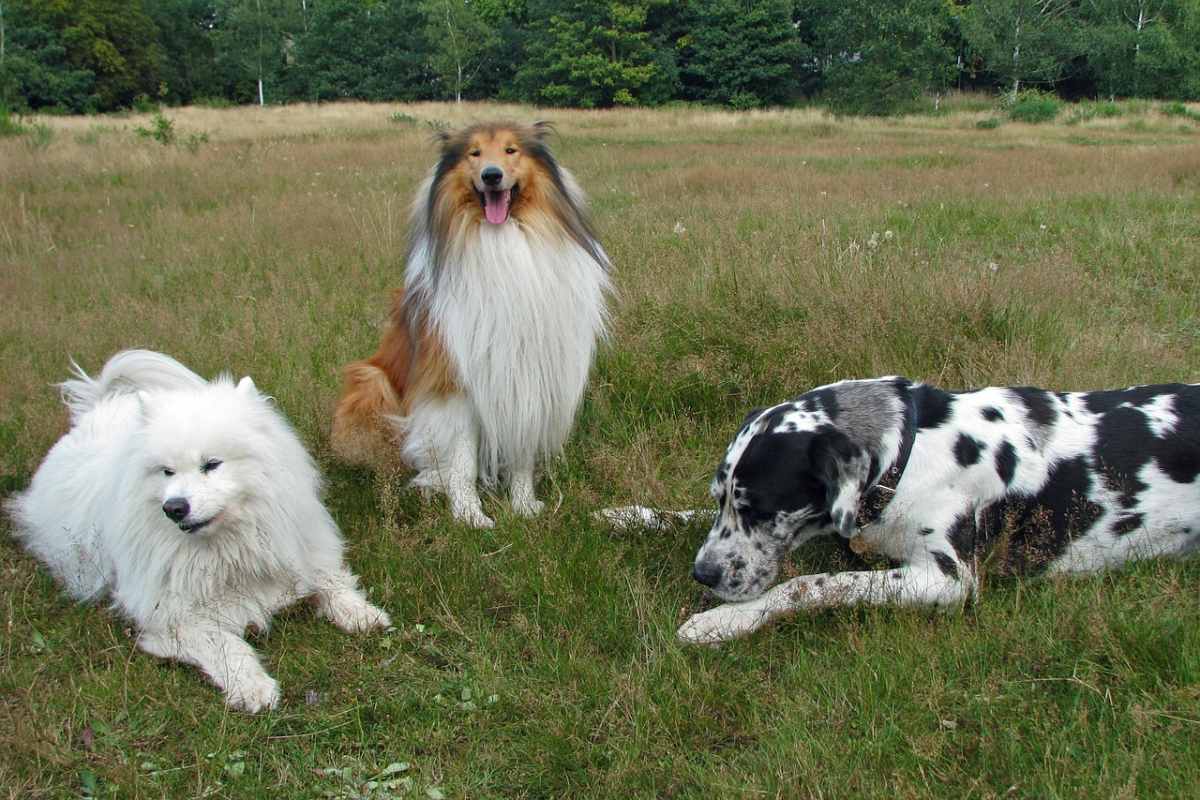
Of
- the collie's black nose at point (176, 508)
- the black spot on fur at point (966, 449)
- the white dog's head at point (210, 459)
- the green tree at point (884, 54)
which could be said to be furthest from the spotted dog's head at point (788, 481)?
the green tree at point (884, 54)

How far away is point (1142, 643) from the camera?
250 centimetres

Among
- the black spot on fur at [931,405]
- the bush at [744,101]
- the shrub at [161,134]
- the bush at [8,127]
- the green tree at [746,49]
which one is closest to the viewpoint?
the black spot on fur at [931,405]

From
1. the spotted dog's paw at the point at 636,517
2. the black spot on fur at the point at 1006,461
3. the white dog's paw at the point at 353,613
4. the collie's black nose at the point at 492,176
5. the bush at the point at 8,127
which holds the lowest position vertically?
the white dog's paw at the point at 353,613

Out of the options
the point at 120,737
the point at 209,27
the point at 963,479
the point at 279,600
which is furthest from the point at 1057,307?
the point at 209,27

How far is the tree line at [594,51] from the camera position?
38.3 metres

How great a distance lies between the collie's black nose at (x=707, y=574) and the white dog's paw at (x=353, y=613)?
44.5 inches

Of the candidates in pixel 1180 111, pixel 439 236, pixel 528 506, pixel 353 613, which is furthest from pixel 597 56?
pixel 353 613

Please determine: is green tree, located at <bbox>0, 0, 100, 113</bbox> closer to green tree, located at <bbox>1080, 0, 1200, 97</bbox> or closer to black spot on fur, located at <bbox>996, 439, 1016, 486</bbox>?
green tree, located at <bbox>1080, 0, 1200, 97</bbox>

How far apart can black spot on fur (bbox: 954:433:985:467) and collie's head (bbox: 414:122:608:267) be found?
1963mm

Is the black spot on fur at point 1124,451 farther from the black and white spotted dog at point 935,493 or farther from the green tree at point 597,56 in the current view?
the green tree at point 597,56

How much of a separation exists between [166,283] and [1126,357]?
718 cm

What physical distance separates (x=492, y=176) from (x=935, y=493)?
226cm

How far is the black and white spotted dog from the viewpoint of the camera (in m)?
2.87

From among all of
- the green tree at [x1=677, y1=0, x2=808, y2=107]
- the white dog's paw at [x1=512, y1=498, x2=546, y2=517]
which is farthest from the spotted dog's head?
the green tree at [x1=677, y1=0, x2=808, y2=107]
